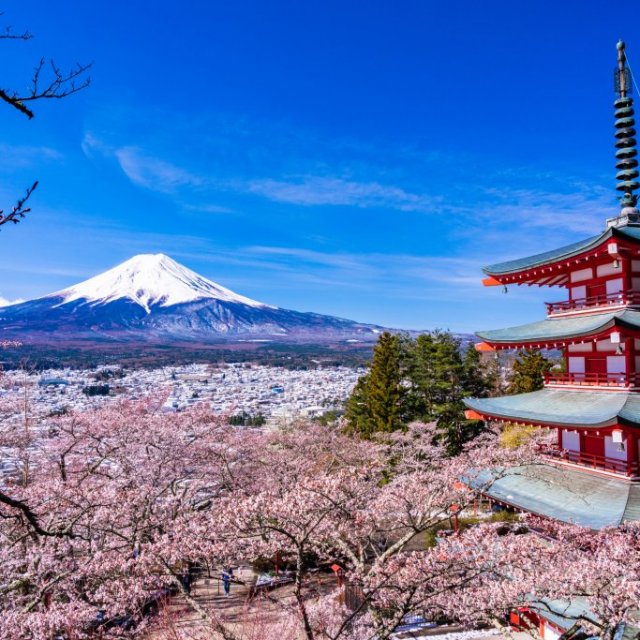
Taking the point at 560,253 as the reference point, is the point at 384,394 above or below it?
below

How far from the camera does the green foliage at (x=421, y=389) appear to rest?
23.3m

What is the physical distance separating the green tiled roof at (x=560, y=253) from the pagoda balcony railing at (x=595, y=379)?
2.25m

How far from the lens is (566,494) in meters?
8.34

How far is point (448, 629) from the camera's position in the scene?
35.1 feet

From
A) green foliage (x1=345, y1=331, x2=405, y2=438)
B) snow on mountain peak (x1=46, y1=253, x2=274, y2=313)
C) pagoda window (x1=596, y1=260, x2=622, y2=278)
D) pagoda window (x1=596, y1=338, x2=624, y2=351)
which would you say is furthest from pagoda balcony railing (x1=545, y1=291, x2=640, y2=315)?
snow on mountain peak (x1=46, y1=253, x2=274, y2=313)

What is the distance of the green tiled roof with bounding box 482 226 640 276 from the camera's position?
8.03 metres

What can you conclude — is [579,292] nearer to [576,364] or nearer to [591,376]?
[576,364]

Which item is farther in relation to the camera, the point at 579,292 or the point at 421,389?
the point at 421,389

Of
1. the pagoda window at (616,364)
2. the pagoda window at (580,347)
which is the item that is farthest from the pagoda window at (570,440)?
the pagoda window at (580,347)

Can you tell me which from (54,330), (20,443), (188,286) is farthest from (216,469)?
(188,286)

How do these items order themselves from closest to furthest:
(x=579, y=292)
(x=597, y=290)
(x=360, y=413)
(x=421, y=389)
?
1. (x=597, y=290)
2. (x=579, y=292)
3. (x=421, y=389)
4. (x=360, y=413)

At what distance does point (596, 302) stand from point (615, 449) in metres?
2.66

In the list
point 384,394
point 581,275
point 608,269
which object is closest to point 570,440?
point 581,275

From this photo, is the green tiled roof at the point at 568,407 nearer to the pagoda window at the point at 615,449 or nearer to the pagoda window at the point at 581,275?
the pagoda window at the point at 615,449
